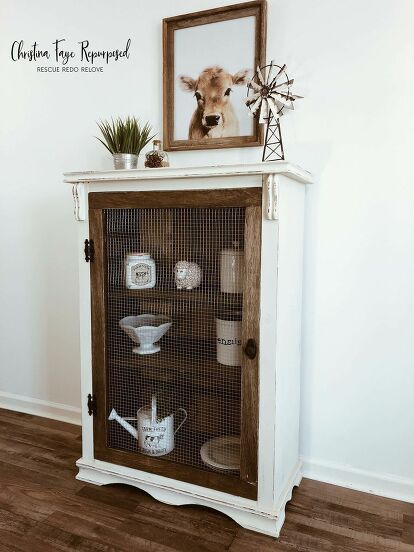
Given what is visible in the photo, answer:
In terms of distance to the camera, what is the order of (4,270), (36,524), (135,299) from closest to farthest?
(36,524) < (135,299) < (4,270)

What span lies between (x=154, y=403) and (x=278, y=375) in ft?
1.73

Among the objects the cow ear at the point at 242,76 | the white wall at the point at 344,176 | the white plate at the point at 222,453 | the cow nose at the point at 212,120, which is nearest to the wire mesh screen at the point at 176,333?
the white plate at the point at 222,453

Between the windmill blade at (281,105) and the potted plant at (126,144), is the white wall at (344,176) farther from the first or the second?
the potted plant at (126,144)

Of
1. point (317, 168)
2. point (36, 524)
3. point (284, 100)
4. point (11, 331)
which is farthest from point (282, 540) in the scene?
point (11, 331)

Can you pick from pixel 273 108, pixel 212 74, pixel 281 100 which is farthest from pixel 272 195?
pixel 212 74

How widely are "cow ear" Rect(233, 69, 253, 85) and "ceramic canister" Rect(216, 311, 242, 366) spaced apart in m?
1.00

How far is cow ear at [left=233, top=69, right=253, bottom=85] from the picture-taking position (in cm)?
196

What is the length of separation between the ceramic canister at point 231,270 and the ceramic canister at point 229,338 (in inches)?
3.5

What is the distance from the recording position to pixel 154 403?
6.07 ft

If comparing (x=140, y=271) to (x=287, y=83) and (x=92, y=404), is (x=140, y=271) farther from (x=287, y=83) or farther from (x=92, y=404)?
(x=287, y=83)

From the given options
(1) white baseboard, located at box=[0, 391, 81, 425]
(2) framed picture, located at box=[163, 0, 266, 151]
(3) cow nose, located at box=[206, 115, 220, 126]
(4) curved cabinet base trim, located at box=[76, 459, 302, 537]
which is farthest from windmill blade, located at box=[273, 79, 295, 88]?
(1) white baseboard, located at box=[0, 391, 81, 425]

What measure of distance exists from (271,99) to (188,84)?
451mm

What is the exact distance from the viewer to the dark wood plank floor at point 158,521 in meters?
1.60

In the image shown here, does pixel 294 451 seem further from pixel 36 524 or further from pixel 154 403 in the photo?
pixel 36 524
